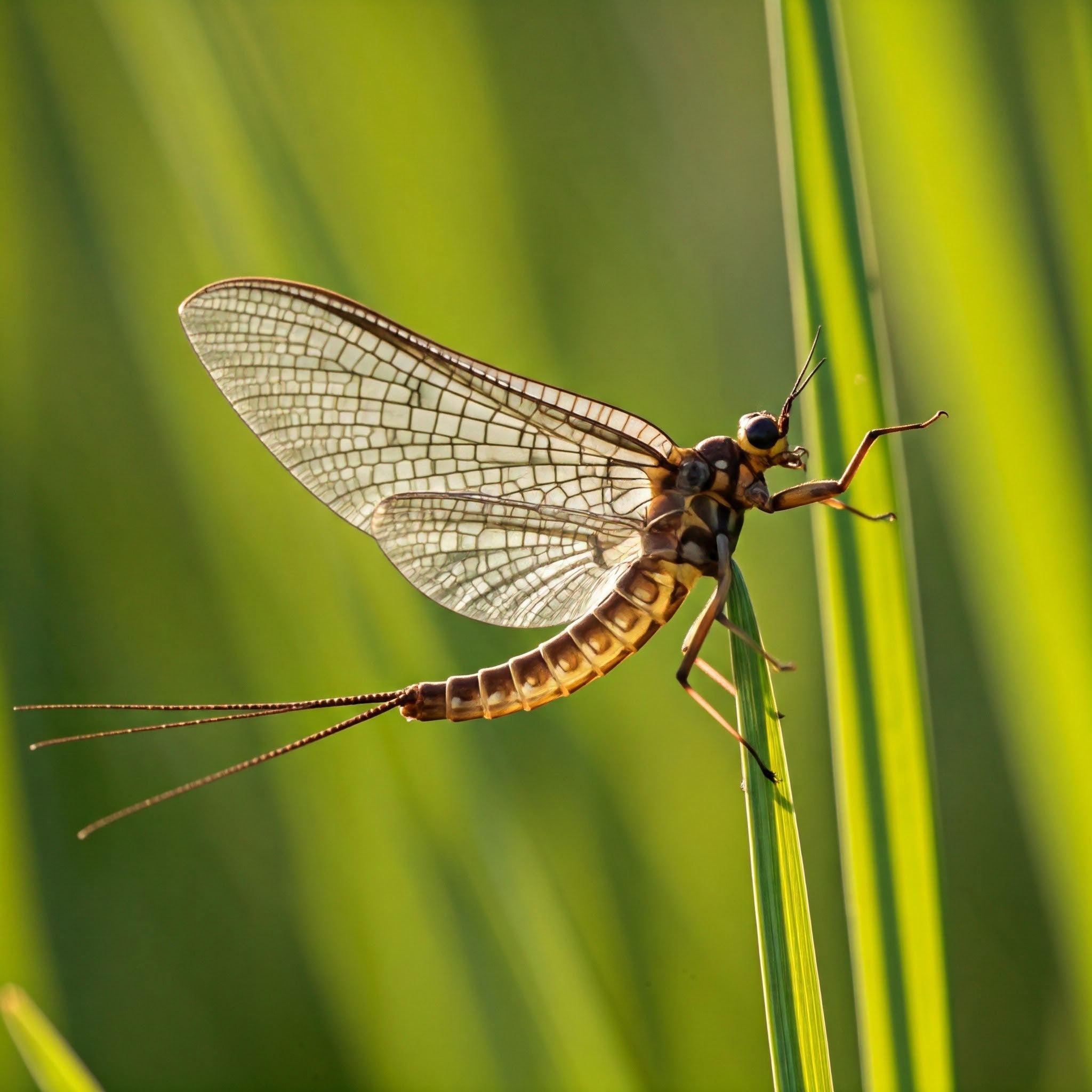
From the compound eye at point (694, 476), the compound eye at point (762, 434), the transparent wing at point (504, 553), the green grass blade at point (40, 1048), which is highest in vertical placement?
the compound eye at point (762, 434)

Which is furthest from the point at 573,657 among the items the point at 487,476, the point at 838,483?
the point at 838,483

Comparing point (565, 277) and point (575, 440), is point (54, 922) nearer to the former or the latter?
point (575, 440)

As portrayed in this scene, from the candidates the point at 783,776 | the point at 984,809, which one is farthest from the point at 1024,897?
the point at 783,776

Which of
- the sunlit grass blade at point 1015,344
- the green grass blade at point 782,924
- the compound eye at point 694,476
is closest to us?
the green grass blade at point 782,924

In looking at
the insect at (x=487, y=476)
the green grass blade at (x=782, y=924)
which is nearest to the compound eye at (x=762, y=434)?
the insect at (x=487, y=476)

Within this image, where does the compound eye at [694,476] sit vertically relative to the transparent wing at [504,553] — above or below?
above

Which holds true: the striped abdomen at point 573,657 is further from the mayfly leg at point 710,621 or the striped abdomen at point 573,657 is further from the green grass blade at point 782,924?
the green grass blade at point 782,924
